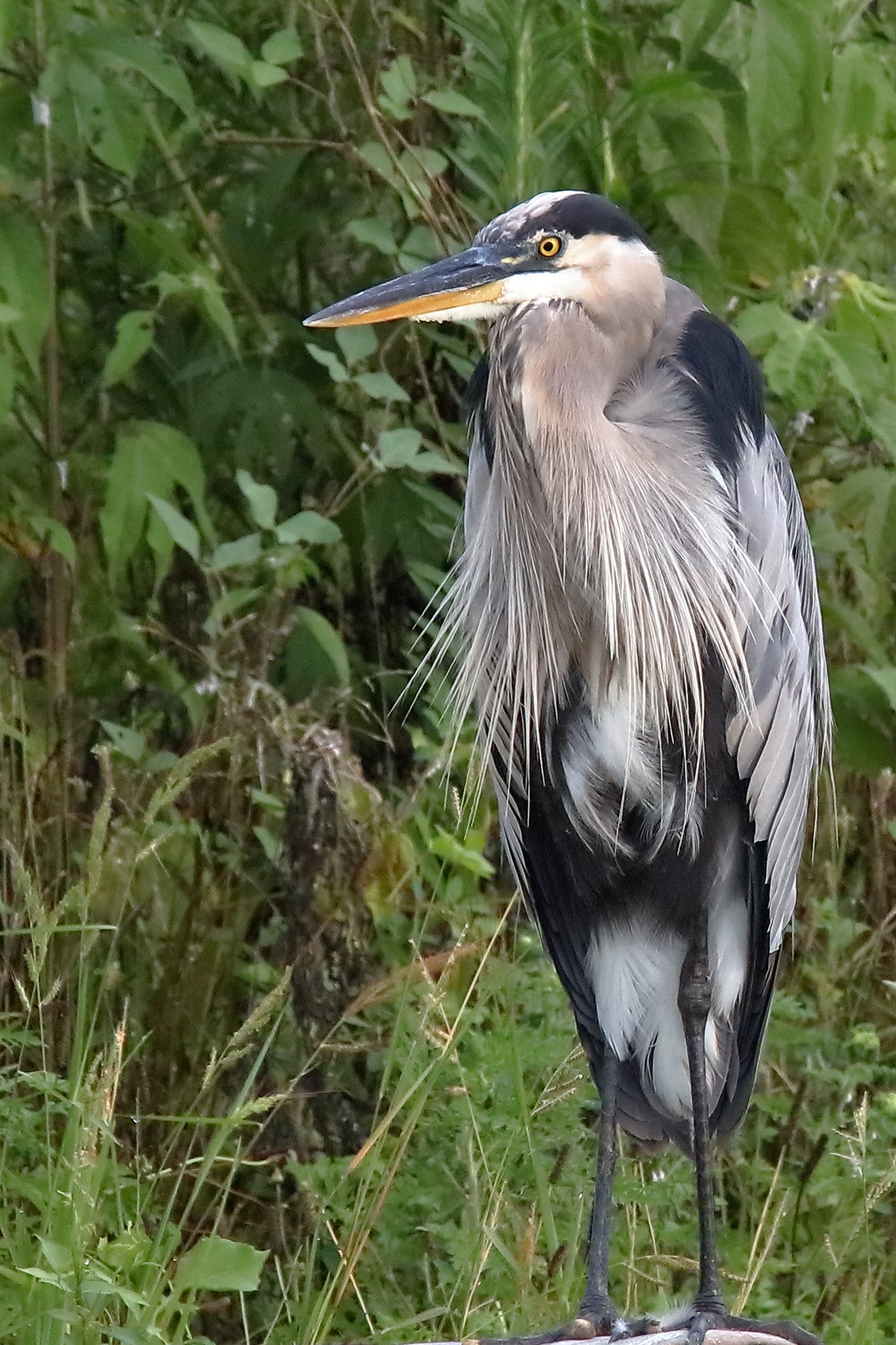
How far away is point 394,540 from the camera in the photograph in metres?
3.26

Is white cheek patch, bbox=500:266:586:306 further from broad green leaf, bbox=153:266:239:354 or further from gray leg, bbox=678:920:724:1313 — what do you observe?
gray leg, bbox=678:920:724:1313

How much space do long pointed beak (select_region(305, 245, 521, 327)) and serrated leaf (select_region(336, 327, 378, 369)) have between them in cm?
60

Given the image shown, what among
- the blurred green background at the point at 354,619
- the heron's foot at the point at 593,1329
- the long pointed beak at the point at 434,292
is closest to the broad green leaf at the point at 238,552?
the blurred green background at the point at 354,619

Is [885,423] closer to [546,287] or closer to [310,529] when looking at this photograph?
[546,287]

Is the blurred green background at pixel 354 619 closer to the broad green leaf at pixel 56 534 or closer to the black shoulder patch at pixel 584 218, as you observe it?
the broad green leaf at pixel 56 534

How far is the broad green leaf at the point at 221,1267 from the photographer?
1812 mm

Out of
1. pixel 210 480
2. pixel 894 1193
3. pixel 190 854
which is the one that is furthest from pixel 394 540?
pixel 894 1193

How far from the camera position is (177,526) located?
2.66 metres

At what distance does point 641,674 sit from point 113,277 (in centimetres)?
141

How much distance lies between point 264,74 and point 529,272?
65cm

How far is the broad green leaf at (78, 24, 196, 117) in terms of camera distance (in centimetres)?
257

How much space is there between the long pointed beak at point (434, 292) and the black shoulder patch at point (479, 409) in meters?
0.21

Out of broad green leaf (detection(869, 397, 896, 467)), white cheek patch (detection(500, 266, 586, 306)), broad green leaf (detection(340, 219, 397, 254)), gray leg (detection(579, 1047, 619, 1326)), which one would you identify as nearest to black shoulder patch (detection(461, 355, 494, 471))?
white cheek patch (detection(500, 266, 586, 306))

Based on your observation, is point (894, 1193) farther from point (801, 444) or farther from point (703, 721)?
point (801, 444)
